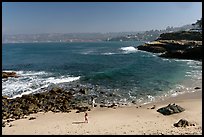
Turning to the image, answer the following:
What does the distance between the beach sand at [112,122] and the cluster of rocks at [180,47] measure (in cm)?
2987

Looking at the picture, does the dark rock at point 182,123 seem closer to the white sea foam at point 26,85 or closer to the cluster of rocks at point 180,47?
the white sea foam at point 26,85

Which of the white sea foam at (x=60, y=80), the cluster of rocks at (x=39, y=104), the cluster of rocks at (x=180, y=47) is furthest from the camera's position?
the cluster of rocks at (x=180, y=47)

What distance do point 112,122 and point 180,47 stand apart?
45318 millimetres

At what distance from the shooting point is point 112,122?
46.2ft

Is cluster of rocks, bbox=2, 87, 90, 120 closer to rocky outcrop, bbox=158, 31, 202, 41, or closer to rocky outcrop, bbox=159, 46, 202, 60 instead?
rocky outcrop, bbox=159, 46, 202, 60

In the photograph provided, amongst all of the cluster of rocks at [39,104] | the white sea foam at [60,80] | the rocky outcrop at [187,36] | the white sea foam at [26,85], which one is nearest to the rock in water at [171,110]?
the cluster of rocks at [39,104]

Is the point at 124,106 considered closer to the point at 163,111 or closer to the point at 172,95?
the point at 163,111

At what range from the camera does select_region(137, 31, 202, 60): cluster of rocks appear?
151 feet

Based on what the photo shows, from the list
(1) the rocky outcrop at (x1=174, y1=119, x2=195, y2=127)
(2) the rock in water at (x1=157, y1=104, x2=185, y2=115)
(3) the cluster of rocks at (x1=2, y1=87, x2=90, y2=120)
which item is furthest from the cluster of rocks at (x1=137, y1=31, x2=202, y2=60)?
(1) the rocky outcrop at (x1=174, y1=119, x2=195, y2=127)

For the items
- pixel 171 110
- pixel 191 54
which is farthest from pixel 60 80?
pixel 191 54

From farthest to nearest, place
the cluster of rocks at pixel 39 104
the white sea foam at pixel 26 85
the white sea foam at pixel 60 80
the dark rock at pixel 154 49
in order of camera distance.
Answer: the dark rock at pixel 154 49 → the white sea foam at pixel 60 80 → the white sea foam at pixel 26 85 → the cluster of rocks at pixel 39 104

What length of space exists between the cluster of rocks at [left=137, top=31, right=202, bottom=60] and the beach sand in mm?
29870

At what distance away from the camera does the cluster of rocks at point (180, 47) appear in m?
46.0

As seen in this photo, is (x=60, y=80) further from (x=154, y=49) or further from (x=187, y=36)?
(x=187, y=36)
